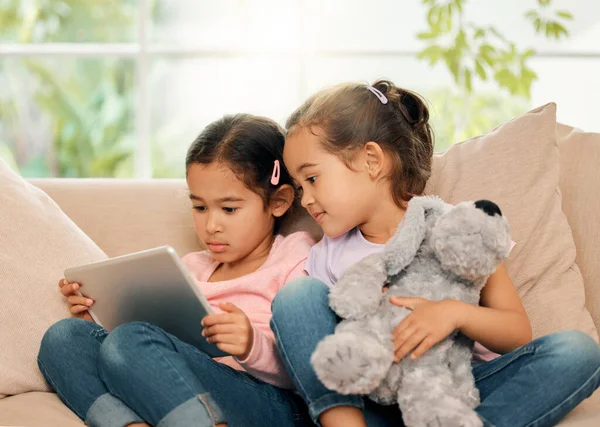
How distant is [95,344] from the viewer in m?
1.44

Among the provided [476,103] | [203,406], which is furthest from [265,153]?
[476,103]

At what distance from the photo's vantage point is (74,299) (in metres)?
1.49

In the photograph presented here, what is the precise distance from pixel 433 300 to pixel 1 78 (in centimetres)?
271

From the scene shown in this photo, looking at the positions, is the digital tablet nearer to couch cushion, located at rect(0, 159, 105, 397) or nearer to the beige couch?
couch cushion, located at rect(0, 159, 105, 397)

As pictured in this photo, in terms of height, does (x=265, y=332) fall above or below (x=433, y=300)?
below

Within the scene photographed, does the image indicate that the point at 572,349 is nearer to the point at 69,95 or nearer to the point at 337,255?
the point at 337,255

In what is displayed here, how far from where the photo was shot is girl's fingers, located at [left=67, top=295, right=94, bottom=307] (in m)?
1.48

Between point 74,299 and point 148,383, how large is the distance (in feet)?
1.03

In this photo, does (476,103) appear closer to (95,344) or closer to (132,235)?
(132,235)

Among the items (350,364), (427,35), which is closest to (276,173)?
(350,364)

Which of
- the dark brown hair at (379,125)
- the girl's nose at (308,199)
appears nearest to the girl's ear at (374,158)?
the dark brown hair at (379,125)

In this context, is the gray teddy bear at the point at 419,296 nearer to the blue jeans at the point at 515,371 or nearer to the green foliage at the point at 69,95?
the blue jeans at the point at 515,371

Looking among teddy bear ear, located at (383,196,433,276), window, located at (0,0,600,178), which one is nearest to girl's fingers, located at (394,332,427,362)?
teddy bear ear, located at (383,196,433,276)

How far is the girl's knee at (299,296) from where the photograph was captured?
4.14ft
